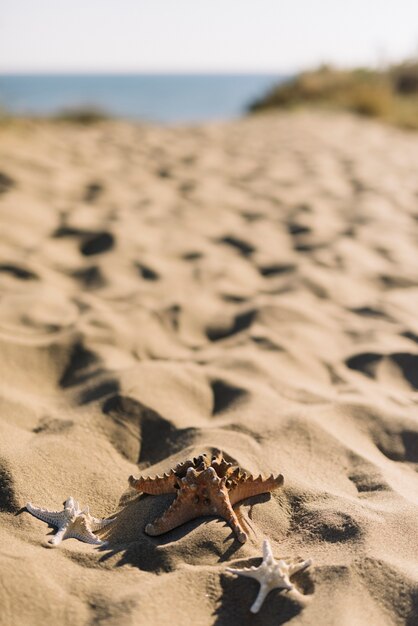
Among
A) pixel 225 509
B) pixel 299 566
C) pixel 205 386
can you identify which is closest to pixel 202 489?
pixel 225 509

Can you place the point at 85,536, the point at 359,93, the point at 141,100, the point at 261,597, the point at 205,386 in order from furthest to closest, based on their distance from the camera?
the point at 141,100
the point at 359,93
the point at 205,386
the point at 85,536
the point at 261,597

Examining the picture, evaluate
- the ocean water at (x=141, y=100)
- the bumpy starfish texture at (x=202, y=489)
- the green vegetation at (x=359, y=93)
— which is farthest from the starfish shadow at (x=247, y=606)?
the green vegetation at (x=359, y=93)

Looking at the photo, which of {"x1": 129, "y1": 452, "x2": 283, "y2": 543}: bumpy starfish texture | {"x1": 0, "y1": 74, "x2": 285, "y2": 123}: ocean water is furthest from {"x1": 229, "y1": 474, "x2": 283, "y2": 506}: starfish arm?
{"x1": 0, "y1": 74, "x2": 285, "y2": 123}: ocean water

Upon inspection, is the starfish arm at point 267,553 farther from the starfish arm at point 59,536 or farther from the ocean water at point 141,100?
the ocean water at point 141,100

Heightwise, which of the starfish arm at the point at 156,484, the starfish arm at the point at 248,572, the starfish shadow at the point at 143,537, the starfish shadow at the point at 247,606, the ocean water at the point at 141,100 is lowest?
the starfish shadow at the point at 247,606

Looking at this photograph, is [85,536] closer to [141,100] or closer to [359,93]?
[359,93]

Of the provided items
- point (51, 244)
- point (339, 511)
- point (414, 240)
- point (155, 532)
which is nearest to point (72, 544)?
point (155, 532)

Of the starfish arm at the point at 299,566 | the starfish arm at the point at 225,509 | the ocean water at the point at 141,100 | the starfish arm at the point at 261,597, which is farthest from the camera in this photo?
the ocean water at the point at 141,100

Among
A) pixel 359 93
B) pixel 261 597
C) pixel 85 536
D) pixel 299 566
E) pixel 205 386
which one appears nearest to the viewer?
pixel 261 597
